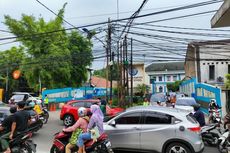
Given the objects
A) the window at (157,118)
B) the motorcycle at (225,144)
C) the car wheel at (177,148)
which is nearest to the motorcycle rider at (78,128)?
the window at (157,118)

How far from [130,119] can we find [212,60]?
84.7 feet

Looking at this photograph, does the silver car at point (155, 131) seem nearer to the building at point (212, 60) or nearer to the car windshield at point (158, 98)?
the car windshield at point (158, 98)

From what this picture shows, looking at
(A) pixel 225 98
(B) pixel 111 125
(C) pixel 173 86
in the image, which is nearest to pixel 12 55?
(C) pixel 173 86

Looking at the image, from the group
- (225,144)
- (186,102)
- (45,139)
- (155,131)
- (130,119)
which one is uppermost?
(186,102)

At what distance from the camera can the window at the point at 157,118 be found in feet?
30.0

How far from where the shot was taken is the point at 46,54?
3591 centimetres

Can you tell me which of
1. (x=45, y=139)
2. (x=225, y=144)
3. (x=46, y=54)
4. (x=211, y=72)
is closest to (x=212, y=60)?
(x=211, y=72)

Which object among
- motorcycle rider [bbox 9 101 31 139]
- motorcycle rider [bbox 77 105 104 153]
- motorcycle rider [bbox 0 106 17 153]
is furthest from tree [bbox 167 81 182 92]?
motorcycle rider [bbox 0 106 17 153]

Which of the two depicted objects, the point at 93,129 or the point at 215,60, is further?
the point at 215,60

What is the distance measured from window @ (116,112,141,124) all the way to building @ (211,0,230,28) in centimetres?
375

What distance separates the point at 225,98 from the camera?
2084cm

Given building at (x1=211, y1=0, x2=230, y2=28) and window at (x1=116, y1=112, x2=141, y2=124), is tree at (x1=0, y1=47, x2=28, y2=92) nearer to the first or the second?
window at (x1=116, y1=112, x2=141, y2=124)

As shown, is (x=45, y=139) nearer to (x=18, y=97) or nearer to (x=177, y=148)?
(x=177, y=148)

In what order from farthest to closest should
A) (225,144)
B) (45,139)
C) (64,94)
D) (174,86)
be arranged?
(174,86) → (64,94) → (45,139) → (225,144)
